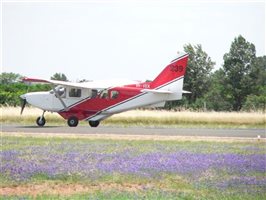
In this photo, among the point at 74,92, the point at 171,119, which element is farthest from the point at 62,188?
the point at 171,119

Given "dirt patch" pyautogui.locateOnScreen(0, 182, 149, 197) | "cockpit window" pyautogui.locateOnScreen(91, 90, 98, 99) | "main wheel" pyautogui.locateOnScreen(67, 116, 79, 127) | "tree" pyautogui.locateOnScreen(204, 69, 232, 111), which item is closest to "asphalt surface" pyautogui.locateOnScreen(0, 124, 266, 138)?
"main wheel" pyautogui.locateOnScreen(67, 116, 79, 127)

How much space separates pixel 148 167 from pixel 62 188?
2852 mm

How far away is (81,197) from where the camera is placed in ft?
35.4

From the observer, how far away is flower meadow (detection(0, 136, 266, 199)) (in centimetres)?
1169

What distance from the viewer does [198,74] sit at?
70.8 meters

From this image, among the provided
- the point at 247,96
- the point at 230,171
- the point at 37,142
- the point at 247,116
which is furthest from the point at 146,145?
the point at 247,96

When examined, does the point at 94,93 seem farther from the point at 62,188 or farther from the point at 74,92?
the point at 62,188

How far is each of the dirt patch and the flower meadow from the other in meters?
0.15

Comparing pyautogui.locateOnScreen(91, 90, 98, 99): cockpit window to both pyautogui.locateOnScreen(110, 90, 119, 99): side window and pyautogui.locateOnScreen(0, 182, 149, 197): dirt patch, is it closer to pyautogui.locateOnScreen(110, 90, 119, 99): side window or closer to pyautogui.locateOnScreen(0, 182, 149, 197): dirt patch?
pyautogui.locateOnScreen(110, 90, 119, 99): side window

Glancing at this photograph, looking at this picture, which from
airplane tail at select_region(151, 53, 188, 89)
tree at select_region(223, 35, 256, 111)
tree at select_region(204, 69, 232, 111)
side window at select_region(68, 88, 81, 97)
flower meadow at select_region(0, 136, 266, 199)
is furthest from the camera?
tree at select_region(223, 35, 256, 111)

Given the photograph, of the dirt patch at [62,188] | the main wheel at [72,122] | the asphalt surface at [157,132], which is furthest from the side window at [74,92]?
the dirt patch at [62,188]

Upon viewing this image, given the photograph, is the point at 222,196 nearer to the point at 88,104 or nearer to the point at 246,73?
the point at 88,104

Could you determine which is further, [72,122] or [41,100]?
[41,100]

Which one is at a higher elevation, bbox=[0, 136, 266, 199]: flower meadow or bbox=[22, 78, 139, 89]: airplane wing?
bbox=[22, 78, 139, 89]: airplane wing
